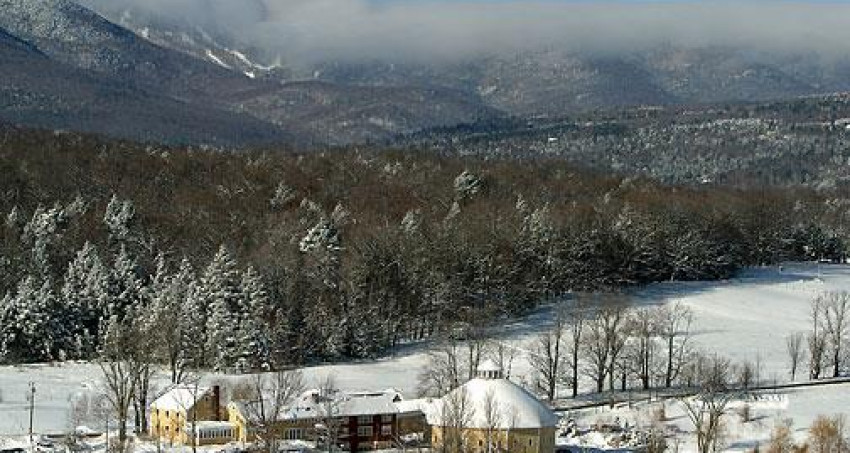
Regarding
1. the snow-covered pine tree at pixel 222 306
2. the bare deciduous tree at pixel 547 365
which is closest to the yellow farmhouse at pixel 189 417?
the snow-covered pine tree at pixel 222 306

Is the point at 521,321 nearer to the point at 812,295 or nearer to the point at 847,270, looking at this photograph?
the point at 812,295

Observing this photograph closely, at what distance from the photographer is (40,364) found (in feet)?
283

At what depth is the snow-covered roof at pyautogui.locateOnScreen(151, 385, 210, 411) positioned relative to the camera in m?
63.3

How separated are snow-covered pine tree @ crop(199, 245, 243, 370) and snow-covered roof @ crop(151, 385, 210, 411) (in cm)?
1994

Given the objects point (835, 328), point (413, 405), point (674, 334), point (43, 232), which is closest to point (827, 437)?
point (413, 405)

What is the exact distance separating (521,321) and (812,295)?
1190 inches

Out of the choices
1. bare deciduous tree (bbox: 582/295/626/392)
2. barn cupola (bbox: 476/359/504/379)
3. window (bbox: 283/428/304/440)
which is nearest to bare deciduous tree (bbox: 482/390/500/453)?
barn cupola (bbox: 476/359/504/379)

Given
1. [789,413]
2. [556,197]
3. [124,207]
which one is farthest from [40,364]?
[556,197]

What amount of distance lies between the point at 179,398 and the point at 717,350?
40.5 m

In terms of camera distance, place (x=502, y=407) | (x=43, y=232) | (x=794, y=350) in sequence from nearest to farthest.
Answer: (x=502, y=407)
(x=794, y=350)
(x=43, y=232)

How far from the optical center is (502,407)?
61.5 metres

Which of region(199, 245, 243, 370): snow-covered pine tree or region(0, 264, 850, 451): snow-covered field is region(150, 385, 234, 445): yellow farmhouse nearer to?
region(0, 264, 850, 451): snow-covered field

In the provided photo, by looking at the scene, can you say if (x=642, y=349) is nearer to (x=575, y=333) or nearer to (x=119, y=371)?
(x=575, y=333)

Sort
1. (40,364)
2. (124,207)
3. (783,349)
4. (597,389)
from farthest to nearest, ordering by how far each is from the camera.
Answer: (124,207)
(783,349)
(40,364)
(597,389)
